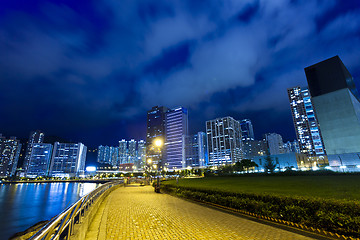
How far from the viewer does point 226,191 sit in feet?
39.5

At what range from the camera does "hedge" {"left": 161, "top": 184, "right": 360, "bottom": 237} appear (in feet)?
21.0

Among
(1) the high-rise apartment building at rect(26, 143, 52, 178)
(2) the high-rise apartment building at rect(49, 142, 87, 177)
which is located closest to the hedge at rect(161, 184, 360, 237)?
(2) the high-rise apartment building at rect(49, 142, 87, 177)

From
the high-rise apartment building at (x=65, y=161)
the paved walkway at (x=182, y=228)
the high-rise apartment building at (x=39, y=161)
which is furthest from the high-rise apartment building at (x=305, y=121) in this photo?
the high-rise apartment building at (x=39, y=161)

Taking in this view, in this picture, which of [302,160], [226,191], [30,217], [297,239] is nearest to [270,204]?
[297,239]

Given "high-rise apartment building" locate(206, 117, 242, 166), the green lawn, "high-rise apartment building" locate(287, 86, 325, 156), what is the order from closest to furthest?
the green lawn, "high-rise apartment building" locate(287, 86, 325, 156), "high-rise apartment building" locate(206, 117, 242, 166)

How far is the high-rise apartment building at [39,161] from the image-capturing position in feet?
511

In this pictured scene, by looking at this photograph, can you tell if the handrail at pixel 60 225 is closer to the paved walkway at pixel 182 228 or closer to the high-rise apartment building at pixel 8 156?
the paved walkway at pixel 182 228

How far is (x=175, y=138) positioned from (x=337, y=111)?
13554 cm

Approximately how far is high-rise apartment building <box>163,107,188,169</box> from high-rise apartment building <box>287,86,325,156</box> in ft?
337

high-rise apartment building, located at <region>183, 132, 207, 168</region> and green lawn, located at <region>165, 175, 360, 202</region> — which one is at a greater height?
high-rise apartment building, located at <region>183, 132, 207, 168</region>

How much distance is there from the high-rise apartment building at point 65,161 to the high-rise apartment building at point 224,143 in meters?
130

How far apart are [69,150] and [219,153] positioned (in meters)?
144

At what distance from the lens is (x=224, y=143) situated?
185000mm

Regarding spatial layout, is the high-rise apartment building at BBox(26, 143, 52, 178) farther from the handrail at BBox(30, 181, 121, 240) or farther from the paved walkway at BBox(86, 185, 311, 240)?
the handrail at BBox(30, 181, 121, 240)
